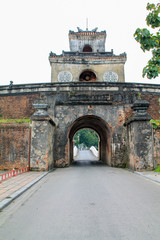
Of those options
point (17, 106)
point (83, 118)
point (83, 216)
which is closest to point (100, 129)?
point (83, 118)

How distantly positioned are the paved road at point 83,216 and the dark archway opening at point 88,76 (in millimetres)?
19747

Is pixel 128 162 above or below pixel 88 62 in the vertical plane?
below

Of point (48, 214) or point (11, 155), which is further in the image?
point (11, 155)

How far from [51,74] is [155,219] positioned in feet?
70.3

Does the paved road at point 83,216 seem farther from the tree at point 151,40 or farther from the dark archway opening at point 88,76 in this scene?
the dark archway opening at point 88,76

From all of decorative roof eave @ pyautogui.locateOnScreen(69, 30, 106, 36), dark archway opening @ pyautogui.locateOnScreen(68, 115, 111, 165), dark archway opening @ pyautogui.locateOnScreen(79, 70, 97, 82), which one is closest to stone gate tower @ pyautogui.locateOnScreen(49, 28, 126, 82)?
dark archway opening @ pyautogui.locateOnScreen(79, 70, 97, 82)

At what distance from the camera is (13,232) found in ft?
10.1

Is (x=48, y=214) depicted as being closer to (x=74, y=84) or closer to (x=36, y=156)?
(x=36, y=156)

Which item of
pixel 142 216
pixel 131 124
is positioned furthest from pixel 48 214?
pixel 131 124

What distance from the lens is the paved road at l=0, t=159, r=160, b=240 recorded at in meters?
2.97

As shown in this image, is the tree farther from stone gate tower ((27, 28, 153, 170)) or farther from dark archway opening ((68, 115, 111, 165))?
dark archway opening ((68, 115, 111, 165))

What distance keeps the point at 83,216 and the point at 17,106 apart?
41.7 feet

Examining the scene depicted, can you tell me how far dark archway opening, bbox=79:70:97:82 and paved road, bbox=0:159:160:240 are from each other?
19.7 m

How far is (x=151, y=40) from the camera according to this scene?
5.57 meters
